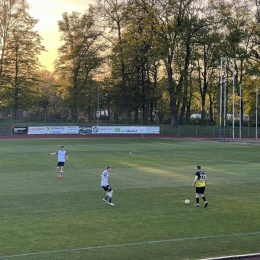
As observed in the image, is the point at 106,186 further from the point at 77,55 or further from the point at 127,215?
the point at 77,55

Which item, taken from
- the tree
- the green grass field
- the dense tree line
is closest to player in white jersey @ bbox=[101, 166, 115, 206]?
the green grass field

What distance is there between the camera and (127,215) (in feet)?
55.6

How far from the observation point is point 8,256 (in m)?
12.1

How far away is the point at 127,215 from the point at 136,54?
6605cm

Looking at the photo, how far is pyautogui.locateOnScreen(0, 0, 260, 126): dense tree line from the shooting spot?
252 feet

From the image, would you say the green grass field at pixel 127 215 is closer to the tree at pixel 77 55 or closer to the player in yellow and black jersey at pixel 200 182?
the player in yellow and black jersey at pixel 200 182

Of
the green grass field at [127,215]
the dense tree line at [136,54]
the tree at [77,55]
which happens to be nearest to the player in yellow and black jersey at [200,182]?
the green grass field at [127,215]

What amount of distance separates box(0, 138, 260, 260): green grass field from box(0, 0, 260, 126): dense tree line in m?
48.5

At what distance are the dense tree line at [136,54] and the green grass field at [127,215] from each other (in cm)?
4849

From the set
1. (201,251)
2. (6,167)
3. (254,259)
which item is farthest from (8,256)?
(6,167)

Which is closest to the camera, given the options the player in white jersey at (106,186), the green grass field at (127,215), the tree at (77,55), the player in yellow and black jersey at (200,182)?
the green grass field at (127,215)

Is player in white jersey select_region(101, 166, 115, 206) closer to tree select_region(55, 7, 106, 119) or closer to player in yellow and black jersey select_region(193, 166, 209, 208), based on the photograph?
player in yellow and black jersey select_region(193, 166, 209, 208)

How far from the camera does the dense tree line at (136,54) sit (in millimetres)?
76925

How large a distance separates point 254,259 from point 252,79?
236ft
